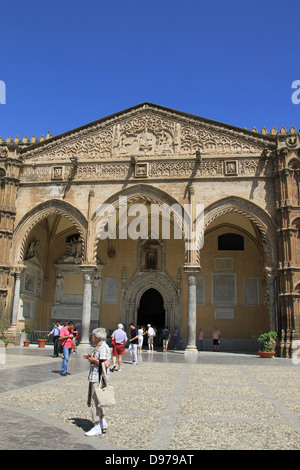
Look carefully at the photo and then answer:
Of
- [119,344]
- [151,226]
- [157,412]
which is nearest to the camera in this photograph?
[157,412]

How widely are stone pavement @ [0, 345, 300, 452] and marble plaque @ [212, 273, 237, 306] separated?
12.2 metres

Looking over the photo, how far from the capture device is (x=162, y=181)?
19516mm

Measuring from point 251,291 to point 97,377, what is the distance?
18.6 metres

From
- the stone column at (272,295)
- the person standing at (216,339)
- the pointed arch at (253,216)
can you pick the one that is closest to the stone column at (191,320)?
the pointed arch at (253,216)

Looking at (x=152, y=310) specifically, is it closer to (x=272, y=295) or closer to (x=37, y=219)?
(x=272, y=295)

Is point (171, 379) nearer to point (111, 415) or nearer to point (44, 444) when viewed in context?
point (111, 415)

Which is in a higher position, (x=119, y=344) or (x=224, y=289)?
(x=224, y=289)

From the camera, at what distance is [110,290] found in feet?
77.2

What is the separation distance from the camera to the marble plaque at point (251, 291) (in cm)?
2234

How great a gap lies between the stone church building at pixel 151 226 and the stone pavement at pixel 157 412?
28.6ft

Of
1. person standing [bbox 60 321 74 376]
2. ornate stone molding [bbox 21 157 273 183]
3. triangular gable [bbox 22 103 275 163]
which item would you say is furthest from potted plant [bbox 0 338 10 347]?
triangular gable [bbox 22 103 275 163]

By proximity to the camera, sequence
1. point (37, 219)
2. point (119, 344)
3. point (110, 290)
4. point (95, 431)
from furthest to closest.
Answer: point (110, 290)
point (37, 219)
point (119, 344)
point (95, 431)

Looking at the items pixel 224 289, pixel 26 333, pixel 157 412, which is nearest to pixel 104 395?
pixel 157 412
